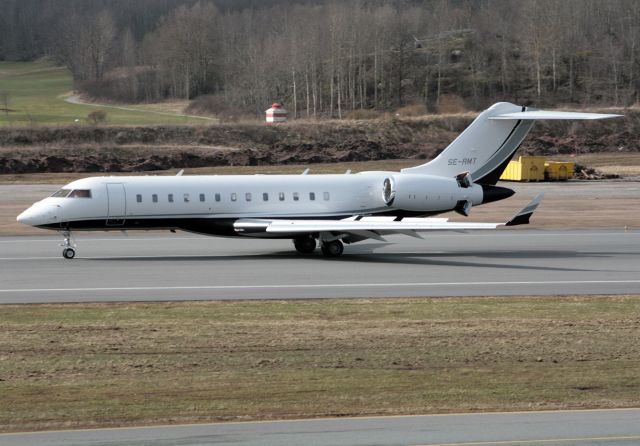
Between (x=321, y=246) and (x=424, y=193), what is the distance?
3.70m

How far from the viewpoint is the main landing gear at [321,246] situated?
3269 centimetres

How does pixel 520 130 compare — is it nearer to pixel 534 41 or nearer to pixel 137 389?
pixel 137 389

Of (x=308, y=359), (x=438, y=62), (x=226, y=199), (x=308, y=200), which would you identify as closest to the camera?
(x=308, y=359)

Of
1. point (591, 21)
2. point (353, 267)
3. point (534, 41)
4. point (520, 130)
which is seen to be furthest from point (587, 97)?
point (353, 267)

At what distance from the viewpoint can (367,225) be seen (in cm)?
3111

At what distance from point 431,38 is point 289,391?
366 feet

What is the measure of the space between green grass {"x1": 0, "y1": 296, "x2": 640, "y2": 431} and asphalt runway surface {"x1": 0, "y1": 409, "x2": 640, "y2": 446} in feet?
1.61

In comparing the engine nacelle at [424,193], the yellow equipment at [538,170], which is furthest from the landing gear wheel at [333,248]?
the yellow equipment at [538,170]

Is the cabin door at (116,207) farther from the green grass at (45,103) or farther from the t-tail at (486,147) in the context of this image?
the green grass at (45,103)

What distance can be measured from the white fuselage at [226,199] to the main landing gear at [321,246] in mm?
798

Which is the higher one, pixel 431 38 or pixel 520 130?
pixel 431 38

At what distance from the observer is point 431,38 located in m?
123

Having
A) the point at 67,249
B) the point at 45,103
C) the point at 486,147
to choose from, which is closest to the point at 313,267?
the point at 67,249

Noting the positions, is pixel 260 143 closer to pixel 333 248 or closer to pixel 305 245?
pixel 305 245
